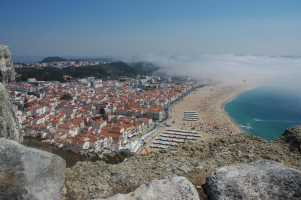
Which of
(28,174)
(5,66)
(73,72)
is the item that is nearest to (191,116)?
(5,66)

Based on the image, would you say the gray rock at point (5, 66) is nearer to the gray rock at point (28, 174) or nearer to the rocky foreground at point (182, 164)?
the gray rock at point (28, 174)

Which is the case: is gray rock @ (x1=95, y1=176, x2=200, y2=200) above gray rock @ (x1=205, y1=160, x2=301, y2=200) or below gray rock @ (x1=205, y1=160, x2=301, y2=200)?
below

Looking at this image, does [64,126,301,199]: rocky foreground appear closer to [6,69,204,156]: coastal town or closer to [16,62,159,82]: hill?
[6,69,204,156]: coastal town

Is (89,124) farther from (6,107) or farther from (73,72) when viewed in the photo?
(73,72)

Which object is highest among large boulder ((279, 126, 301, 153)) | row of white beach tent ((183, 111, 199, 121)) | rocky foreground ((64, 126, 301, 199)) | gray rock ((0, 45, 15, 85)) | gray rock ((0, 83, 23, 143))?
gray rock ((0, 45, 15, 85))

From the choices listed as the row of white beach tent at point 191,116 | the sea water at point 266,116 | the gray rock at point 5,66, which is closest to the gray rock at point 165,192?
the gray rock at point 5,66

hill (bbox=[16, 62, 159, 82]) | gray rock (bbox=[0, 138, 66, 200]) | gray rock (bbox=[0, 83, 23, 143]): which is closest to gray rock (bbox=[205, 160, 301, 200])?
gray rock (bbox=[0, 138, 66, 200])
